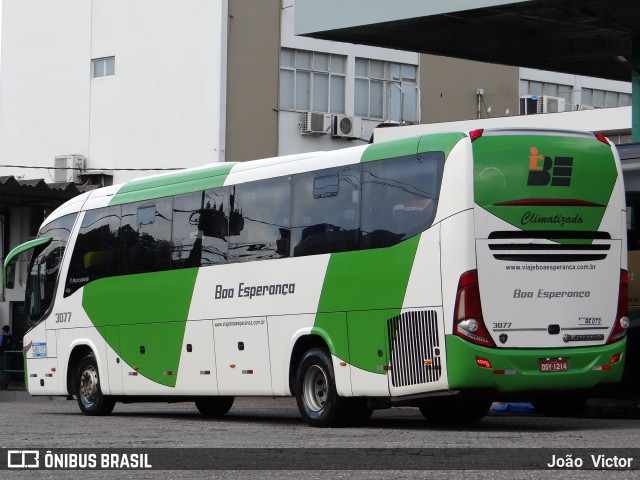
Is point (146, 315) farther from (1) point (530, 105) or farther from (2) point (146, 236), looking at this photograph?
(1) point (530, 105)

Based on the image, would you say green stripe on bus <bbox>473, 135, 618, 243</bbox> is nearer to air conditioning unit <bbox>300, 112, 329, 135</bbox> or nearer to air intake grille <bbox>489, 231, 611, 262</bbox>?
air intake grille <bbox>489, 231, 611, 262</bbox>

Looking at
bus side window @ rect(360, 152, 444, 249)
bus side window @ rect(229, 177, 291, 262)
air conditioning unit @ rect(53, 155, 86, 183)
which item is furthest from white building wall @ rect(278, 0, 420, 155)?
bus side window @ rect(360, 152, 444, 249)

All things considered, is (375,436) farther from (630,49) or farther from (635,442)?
(630,49)

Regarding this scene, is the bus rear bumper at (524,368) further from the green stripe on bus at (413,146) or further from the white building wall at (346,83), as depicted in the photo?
the white building wall at (346,83)

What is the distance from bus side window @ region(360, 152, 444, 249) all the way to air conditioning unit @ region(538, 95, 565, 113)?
34.0 metres

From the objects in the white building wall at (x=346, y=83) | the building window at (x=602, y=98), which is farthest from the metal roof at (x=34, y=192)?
the building window at (x=602, y=98)

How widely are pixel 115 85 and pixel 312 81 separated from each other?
20.6 feet

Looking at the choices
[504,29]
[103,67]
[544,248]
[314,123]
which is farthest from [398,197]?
[103,67]

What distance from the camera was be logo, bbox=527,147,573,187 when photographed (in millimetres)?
15859

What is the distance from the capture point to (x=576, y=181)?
16.1 m

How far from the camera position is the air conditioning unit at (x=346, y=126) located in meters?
46.2

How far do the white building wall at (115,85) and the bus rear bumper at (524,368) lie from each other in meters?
28.3

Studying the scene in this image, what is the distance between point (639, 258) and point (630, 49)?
7.31 metres

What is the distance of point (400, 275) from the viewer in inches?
634
